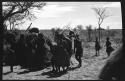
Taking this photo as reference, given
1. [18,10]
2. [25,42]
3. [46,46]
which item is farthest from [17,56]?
[18,10]

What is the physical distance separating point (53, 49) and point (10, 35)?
2666 millimetres

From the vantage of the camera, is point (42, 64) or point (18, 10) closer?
point (42, 64)

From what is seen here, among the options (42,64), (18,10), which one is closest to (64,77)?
(42,64)

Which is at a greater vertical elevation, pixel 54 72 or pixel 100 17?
pixel 100 17

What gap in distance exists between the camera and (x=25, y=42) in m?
11.5

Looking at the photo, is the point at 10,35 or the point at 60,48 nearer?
the point at 60,48

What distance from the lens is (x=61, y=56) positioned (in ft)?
30.5

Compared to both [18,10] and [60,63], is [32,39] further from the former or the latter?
[18,10]

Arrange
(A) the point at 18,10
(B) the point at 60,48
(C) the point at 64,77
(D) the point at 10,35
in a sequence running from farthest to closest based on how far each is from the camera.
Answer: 1. (A) the point at 18,10
2. (D) the point at 10,35
3. (B) the point at 60,48
4. (C) the point at 64,77

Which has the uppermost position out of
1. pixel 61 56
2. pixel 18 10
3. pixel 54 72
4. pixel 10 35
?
pixel 18 10

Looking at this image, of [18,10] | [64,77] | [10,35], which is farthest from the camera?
[18,10]

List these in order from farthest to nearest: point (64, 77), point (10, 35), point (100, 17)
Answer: point (100, 17) → point (10, 35) → point (64, 77)

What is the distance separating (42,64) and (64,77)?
2.89 meters

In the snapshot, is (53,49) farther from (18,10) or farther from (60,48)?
(18,10)
